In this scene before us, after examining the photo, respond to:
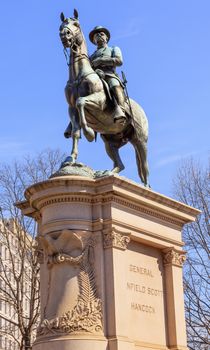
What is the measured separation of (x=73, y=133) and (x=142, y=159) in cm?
219

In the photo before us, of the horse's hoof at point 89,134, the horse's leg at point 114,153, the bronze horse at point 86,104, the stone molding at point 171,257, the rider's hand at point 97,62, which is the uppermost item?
the rider's hand at point 97,62

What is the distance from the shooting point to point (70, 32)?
14383 millimetres

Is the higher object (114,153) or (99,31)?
(99,31)

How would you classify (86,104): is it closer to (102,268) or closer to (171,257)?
(102,268)

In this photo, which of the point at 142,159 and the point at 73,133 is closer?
the point at 73,133

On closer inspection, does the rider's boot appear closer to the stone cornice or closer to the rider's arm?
the rider's arm

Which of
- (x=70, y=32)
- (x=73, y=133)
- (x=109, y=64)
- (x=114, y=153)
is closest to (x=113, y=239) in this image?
(x=73, y=133)

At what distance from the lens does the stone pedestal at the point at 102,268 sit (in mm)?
12422

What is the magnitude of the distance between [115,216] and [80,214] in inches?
25.7

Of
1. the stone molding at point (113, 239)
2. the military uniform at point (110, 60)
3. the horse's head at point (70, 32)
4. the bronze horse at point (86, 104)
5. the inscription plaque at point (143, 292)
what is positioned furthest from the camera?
the military uniform at point (110, 60)

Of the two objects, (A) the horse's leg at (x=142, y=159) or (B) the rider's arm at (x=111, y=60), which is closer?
(B) the rider's arm at (x=111, y=60)

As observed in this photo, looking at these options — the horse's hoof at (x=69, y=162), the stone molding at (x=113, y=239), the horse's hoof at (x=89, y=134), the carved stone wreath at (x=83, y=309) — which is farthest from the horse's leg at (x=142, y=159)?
the carved stone wreath at (x=83, y=309)

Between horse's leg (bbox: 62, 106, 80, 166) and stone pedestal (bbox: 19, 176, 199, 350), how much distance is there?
840 millimetres

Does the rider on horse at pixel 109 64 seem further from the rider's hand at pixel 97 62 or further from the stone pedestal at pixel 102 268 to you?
the stone pedestal at pixel 102 268
